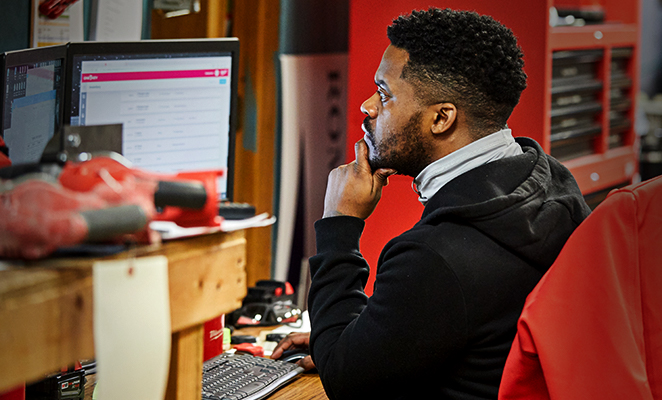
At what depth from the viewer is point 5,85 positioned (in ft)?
4.30

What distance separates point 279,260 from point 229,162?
119cm

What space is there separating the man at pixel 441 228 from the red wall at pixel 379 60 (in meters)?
0.67

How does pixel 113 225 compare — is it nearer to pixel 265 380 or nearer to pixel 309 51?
pixel 265 380

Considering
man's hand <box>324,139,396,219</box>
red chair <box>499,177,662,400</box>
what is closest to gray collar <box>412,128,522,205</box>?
man's hand <box>324,139,396,219</box>

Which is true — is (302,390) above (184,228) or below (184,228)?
below

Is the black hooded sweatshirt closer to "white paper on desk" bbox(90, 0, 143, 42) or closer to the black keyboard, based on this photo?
the black keyboard

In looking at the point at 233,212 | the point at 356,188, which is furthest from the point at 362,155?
the point at 233,212

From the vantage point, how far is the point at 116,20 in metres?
1.99

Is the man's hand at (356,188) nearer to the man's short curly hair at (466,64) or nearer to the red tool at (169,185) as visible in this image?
the man's short curly hair at (466,64)

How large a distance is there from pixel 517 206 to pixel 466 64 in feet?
0.99

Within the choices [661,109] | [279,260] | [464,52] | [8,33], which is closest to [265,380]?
[464,52]

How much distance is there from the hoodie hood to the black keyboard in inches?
18.2

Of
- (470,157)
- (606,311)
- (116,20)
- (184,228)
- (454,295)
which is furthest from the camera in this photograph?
(116,20)

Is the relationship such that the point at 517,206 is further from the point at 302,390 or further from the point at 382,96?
the point at 302,390
